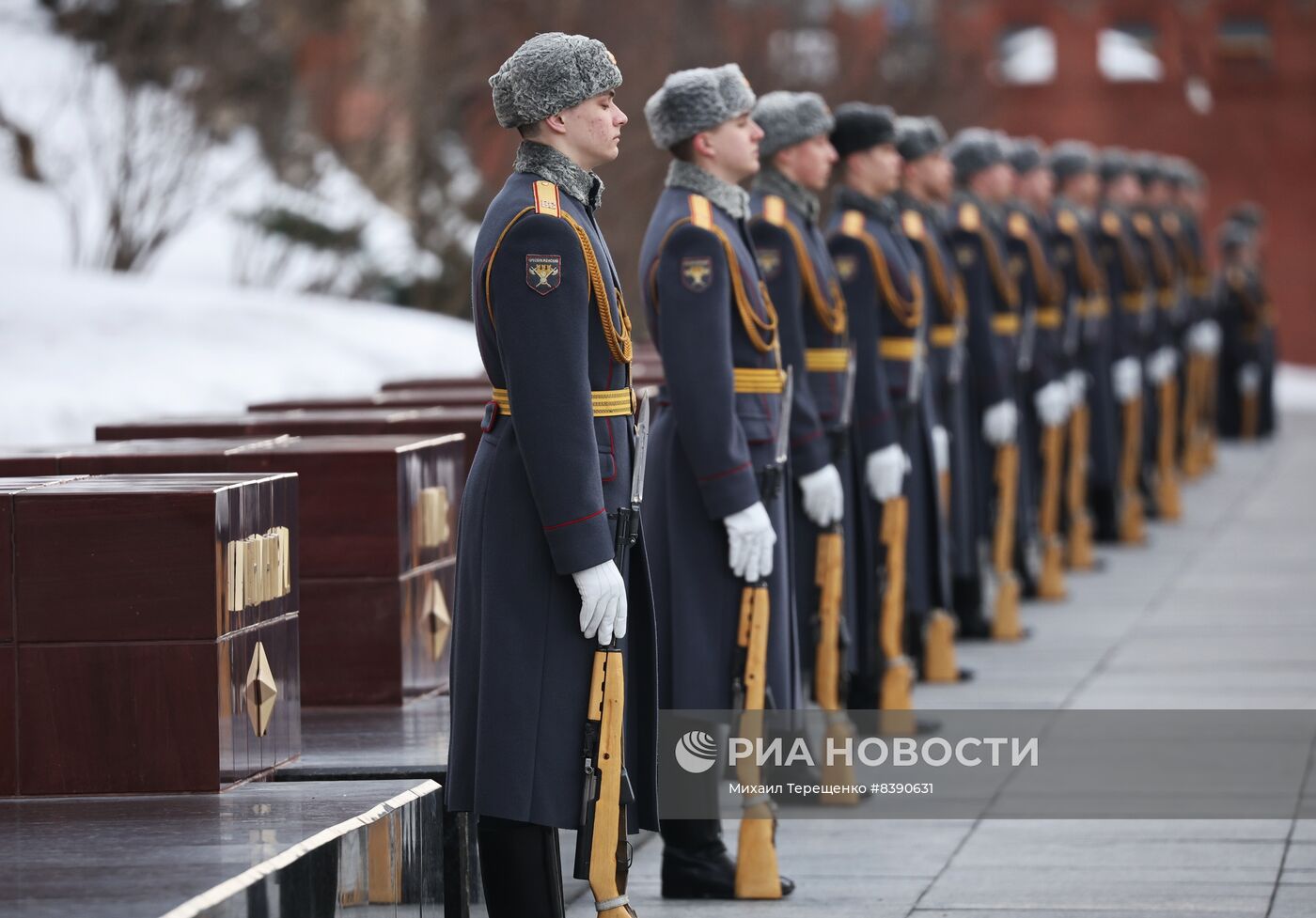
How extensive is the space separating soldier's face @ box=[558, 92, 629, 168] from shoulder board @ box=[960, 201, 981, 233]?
5.30m

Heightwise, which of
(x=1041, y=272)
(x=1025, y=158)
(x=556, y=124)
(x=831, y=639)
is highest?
(x=1025, y=158)

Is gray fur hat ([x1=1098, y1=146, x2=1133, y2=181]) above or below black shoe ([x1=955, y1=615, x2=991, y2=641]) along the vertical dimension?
above

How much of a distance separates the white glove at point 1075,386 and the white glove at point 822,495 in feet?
17.1

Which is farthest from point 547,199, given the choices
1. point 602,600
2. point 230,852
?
point 230,852

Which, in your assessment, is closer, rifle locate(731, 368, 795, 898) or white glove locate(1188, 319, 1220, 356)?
Answer: rifle locate(731, 368, 795, 898)

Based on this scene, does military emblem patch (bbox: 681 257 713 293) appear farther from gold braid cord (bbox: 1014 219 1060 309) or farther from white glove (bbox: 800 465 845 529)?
gold braid cord (bbox: 1014 219 1060 309)

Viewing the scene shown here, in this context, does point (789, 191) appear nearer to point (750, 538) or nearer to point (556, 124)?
point (750, 538)

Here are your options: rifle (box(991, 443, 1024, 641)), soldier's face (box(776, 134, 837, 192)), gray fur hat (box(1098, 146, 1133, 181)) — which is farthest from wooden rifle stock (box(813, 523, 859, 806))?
gray fur hat (box(1098, 146, 1133, 181))

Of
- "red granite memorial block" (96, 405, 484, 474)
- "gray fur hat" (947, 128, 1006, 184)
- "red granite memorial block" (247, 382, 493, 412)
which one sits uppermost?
"gray fur hat" (947, 128, 1006, 184)

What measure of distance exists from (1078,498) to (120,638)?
744 centimetres

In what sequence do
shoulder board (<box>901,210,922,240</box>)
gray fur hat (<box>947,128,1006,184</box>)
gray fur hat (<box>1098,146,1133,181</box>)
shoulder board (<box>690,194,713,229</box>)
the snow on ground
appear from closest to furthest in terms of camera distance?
1. shoulder board (<box>690,194,713,229</box>)
2. shoulder board (<box>901,210,922,240</box>)
3. the snow on ground
4. gray fur hat (<box>947,128,1006,184</box>)
5. gray fur hat (<box>1098,146,1133,181</box>)

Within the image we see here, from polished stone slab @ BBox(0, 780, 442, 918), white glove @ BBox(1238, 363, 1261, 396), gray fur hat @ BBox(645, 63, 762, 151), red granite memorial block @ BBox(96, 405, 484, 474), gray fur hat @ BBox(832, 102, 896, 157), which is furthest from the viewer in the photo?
white glove @ BBox(1238, 363, 1261, 396)

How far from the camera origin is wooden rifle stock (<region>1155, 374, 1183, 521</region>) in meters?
13.3

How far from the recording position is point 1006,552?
9.23m
